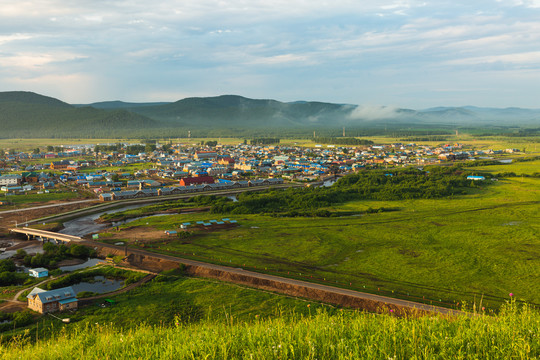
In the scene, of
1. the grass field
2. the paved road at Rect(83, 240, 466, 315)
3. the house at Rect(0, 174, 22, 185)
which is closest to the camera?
the grass field

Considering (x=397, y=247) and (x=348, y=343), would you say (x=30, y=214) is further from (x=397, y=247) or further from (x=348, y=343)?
(x=348, y=343)

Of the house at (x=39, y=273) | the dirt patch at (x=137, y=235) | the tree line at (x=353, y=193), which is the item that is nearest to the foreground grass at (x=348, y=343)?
the house at (x=39, y=273)

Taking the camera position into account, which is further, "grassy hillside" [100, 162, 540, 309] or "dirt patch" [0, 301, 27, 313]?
"grassy hillside" [100, 162, 540, 309]

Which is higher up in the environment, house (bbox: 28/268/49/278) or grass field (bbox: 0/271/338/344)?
house (bbox: 28/268/49/278)

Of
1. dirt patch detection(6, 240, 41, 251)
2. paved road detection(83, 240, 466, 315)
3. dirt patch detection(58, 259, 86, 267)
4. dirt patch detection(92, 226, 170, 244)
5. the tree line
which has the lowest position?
dirt patch detection(58, 259, 86, 267)

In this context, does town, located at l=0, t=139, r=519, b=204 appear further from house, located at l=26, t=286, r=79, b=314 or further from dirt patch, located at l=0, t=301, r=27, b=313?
house, located at l=26, t=286, r=79, b=314

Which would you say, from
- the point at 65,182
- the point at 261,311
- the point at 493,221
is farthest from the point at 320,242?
the point at 65,182

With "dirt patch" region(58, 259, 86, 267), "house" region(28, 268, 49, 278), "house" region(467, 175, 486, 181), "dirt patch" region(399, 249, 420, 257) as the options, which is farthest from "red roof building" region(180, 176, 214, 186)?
"house" region(467, 175, 486, 181)
